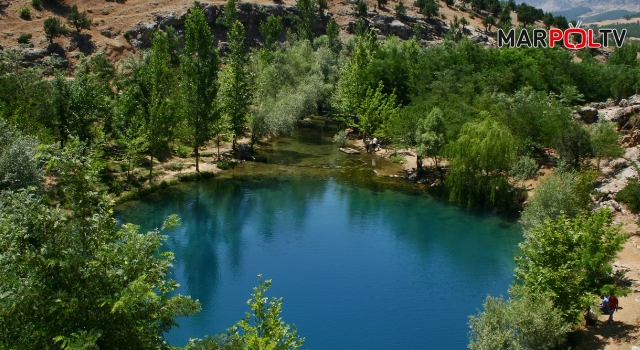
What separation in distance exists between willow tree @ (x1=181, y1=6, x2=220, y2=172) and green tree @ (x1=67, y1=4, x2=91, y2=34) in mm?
42985

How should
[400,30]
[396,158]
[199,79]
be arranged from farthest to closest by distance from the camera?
[400,30], [396,158], [199,79]

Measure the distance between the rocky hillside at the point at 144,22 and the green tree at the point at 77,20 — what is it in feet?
3.61

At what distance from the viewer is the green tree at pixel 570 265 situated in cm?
2144

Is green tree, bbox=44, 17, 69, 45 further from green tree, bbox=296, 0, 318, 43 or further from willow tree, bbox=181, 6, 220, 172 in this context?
green tree, bbox=296, 0, 318, 43

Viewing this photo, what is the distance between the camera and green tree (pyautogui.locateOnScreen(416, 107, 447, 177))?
46.0 meters

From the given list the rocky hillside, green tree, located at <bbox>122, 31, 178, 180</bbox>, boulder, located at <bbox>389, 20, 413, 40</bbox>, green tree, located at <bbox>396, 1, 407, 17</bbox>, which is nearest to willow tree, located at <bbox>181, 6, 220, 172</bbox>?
green tree, located at <bbox>122, 31, 178, 180</bbox>

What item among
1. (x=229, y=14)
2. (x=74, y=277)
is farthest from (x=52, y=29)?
(x=74, y=277)

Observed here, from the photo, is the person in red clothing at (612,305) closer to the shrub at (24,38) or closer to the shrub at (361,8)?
the shrub at (24,38)

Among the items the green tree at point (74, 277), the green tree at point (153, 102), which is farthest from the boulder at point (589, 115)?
the green tree at point (74, 277)

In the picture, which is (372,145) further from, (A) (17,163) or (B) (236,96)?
(A) (17,163)

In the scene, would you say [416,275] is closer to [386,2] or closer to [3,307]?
[3,307]

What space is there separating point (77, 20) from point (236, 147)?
1687 inches

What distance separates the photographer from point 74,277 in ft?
39.0

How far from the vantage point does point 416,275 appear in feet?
106
